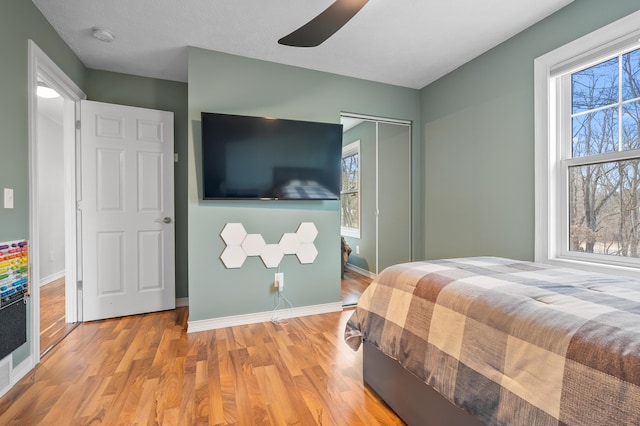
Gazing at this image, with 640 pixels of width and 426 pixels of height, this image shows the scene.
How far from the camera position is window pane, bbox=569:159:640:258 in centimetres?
191

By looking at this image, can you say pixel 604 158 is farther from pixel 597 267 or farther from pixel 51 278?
pixel 51 278

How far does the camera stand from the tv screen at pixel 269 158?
2611 mm

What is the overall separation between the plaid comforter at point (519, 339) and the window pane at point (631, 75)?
1393 millimetres

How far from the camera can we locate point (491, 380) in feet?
3.13

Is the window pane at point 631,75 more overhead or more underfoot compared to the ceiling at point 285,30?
more underfoot

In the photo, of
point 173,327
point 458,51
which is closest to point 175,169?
point 173,327

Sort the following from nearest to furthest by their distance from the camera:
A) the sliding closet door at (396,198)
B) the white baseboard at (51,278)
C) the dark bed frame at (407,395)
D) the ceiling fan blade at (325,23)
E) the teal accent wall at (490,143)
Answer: the dark bed frame at (407,395) < the ceiling fan blade at (325,23) < the teal accent wall at (490,143) < the sliding closet door at (396,198) < the white baseboard at (51,278)

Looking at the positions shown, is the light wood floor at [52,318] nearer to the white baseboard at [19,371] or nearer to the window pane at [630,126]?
the white baseboard at [19,371]

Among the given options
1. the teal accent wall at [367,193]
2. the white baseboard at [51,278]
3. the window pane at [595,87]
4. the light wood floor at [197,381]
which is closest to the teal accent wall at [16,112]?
the light wood floor at [197,381]

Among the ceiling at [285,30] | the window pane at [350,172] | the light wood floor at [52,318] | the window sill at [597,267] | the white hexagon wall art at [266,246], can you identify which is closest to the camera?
the window sill at [597,267]

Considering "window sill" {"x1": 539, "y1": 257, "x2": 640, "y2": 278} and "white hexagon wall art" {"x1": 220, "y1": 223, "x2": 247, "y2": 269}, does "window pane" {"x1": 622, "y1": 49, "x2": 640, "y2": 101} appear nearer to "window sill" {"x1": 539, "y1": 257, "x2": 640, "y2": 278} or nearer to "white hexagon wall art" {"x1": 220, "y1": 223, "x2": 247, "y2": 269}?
"window sill" {"x1": 539, "y1": 257, "x2": 640, "y2": 278}

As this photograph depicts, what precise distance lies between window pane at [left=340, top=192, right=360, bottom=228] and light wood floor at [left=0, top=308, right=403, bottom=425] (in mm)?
1530

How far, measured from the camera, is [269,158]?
2.78 meters

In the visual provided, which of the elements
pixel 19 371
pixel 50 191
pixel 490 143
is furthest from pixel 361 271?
pixel 50 191
